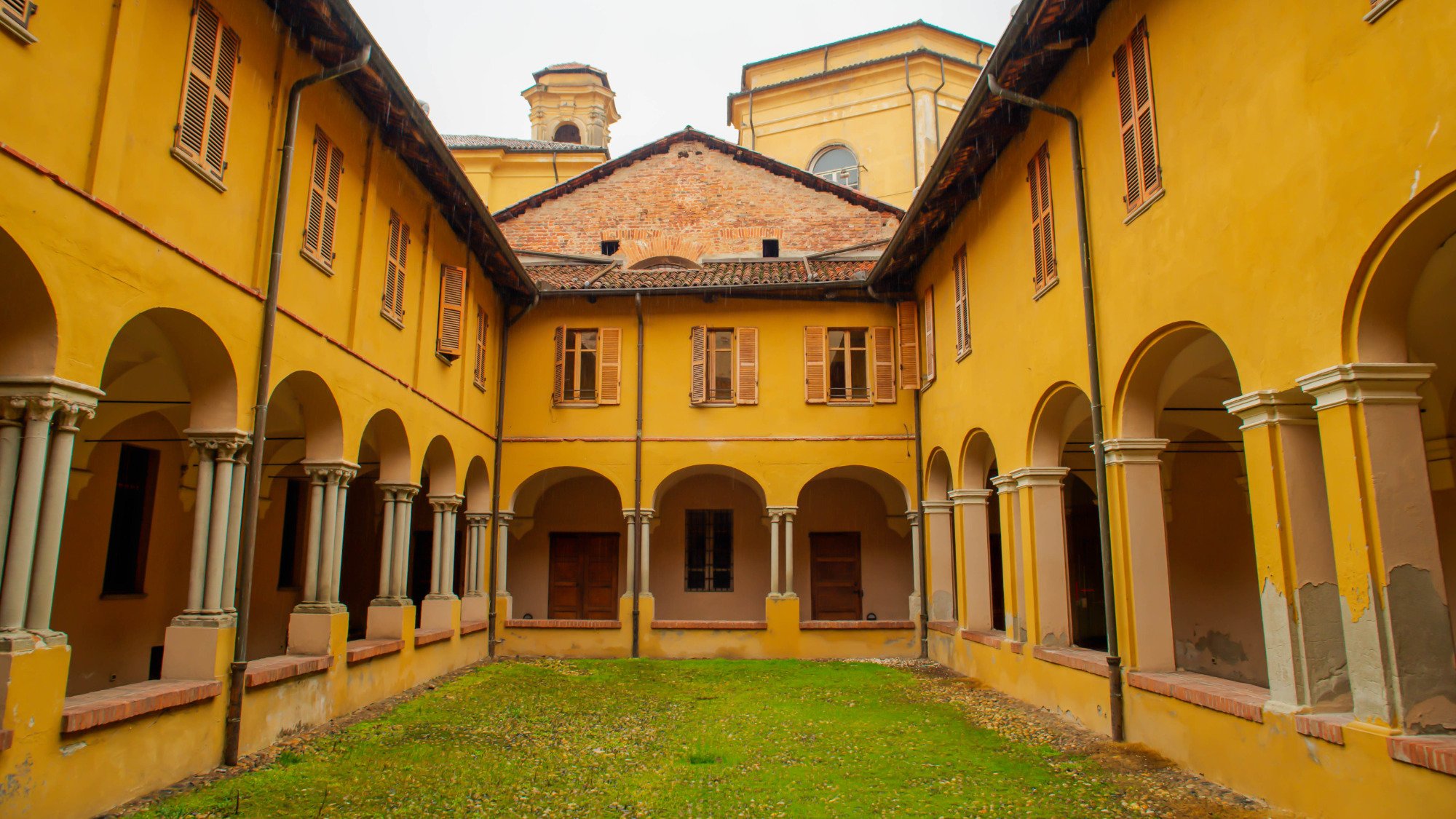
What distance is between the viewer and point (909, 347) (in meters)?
16.2

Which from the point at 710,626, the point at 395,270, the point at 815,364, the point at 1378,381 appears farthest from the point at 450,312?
the point at 1378,381

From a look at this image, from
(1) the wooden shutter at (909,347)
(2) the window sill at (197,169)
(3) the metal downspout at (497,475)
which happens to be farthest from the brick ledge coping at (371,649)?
(1) the wooden shutter at (909,347)

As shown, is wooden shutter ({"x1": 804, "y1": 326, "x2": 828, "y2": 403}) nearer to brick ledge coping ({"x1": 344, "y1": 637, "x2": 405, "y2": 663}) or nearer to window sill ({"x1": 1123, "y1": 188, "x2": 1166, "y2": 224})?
brick ledge coping ({"x1": 344, "y1": 637, "x2": 405, "y2": 663})

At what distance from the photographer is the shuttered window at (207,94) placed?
7328mm

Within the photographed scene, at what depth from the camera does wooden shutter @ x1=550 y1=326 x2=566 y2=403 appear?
16.9 meters

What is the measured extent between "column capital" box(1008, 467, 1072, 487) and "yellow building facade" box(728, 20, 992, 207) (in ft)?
50.7

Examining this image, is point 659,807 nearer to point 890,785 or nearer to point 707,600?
point 890,785

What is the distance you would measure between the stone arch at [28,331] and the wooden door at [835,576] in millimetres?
15028

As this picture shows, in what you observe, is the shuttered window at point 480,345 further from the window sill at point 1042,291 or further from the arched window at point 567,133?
the arched window at point 567,133

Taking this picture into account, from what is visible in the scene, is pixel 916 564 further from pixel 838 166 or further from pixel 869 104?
pixel 869 104

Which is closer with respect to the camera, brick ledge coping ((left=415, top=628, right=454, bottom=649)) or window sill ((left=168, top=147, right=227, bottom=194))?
window sill ((left=168, top=147, right=227, bottom=194))

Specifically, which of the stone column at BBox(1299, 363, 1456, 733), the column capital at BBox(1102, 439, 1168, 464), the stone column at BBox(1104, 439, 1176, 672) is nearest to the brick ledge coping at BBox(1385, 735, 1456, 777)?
the stone column at BBox(1299, 363, 1456, 733)

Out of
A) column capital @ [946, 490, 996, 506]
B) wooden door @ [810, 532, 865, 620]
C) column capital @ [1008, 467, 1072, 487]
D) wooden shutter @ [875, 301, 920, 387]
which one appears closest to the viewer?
column capital @ [1008, 467, 1072, 487]

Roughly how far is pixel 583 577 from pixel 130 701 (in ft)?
41.9
